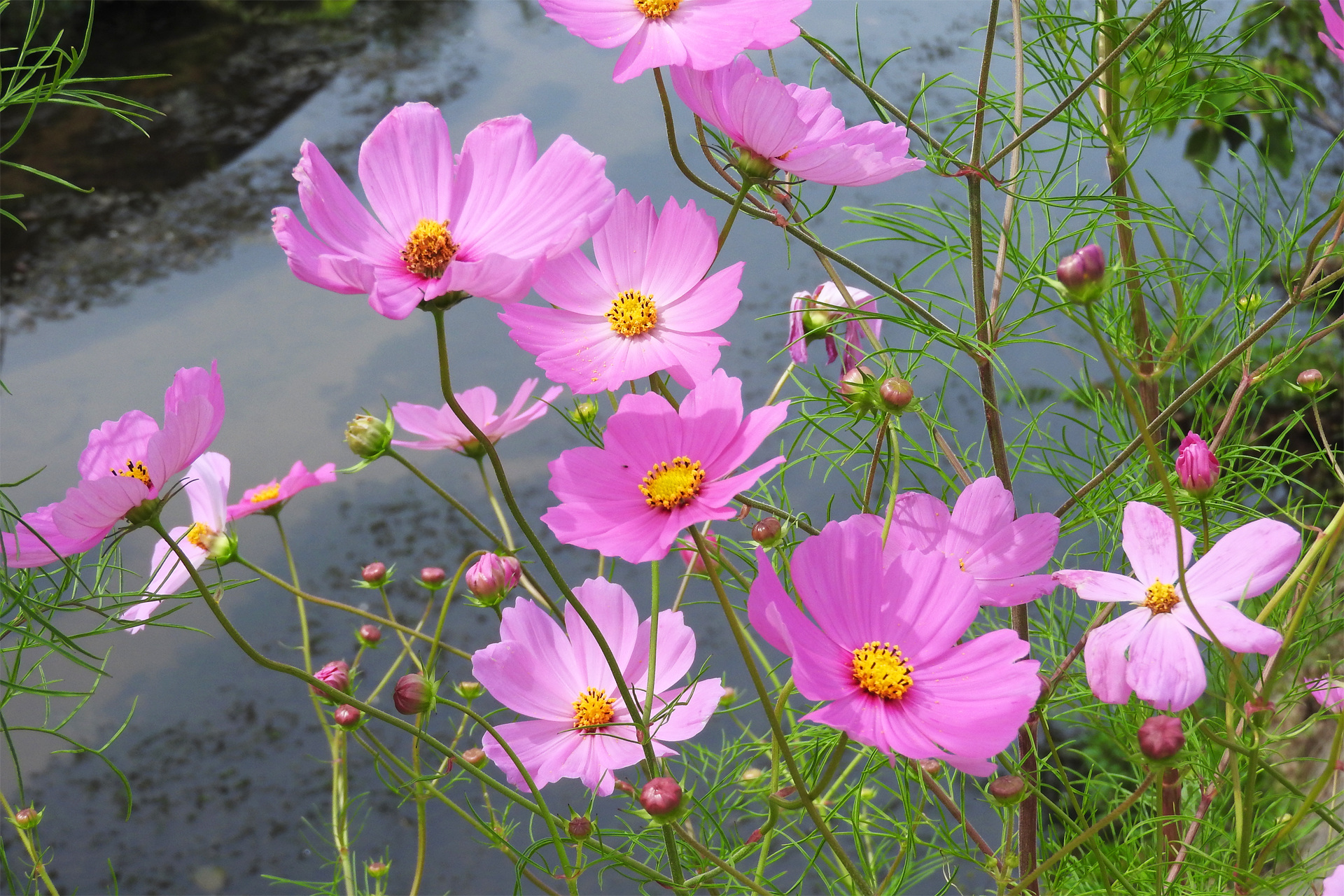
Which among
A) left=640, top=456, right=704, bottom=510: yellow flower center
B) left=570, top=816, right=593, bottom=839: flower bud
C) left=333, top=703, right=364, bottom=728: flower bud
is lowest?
left=333, top=703, right=364, bottom=728: flower bud

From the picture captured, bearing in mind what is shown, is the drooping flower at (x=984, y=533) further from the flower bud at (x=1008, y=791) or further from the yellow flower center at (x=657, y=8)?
the yellow flower center at (x=657, y=8)

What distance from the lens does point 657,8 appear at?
345mm

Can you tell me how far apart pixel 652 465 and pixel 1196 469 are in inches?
8.0

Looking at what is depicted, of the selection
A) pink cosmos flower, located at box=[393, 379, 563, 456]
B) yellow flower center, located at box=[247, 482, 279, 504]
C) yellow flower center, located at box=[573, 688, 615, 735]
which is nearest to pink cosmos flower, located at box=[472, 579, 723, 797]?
yellow flower center, located at box=[573, 688, 615, 735]

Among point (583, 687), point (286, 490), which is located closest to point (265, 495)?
point (286, 490)

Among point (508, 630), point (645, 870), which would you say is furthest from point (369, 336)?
point (645, 870)

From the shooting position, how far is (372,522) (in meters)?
1.30

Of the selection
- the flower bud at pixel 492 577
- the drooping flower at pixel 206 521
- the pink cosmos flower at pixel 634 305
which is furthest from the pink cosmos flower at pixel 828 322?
the drooping flower at pixel 206 521

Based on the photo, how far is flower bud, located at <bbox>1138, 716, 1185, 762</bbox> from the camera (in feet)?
1.06

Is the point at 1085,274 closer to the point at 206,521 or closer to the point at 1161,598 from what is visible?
the point at 1161,598

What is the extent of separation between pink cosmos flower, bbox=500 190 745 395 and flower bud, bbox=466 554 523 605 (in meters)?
0.13

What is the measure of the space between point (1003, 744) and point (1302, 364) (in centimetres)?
122

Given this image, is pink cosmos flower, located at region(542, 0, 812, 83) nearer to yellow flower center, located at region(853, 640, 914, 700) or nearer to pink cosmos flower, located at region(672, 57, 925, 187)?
pink cosmos flower, located at region(672, 57, 925, 187)

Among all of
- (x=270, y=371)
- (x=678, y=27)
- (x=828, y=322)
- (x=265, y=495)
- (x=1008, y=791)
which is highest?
(x=678, y=27)
